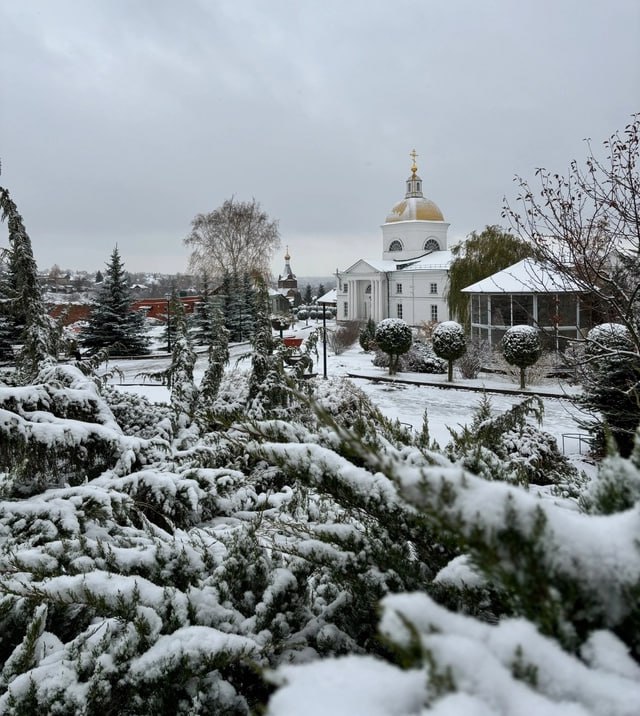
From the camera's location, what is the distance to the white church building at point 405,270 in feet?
125

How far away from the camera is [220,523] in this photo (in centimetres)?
359

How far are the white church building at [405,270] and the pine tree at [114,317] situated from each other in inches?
727

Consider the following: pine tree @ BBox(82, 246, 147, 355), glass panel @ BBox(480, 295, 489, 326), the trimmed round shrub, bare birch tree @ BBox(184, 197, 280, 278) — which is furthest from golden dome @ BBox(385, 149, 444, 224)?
the trimmed round shrub

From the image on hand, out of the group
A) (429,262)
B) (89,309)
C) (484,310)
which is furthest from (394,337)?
(429,262)

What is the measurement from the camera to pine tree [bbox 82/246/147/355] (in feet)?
83.0

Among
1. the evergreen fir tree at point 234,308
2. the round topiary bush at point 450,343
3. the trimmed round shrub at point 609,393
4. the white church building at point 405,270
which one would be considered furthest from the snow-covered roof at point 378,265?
the trimmed round shrub at point 609,393

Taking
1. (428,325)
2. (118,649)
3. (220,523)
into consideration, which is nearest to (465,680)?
(118,649)

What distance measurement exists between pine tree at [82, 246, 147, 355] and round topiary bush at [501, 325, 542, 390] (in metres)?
16.3

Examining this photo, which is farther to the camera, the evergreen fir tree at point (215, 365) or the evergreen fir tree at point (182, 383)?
the evergreen fir tree at point (215, 365)

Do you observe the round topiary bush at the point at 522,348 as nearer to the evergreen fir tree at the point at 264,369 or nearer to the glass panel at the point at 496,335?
the glass panel at the point at 496,335

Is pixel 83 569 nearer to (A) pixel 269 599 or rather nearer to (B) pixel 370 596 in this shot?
(A) pixel 269 599

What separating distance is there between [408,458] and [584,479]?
4.53ft

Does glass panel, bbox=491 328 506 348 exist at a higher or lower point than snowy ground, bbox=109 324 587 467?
higher

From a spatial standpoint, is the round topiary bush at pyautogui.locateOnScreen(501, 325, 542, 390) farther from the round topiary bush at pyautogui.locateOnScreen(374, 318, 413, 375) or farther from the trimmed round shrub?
the trimmed round shrub
